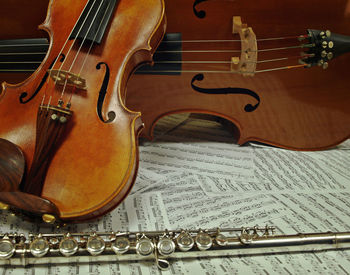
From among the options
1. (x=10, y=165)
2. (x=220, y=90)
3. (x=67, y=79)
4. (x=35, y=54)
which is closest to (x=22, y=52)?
(x=35, y=54)

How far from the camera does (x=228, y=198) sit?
0.86 meters

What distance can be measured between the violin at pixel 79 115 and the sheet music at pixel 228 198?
0.13 m

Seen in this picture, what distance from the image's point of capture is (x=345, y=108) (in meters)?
1.06

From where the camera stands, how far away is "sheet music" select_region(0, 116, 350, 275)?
646 mm

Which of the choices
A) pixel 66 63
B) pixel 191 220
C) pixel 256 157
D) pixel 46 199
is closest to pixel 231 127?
pixel 256 157

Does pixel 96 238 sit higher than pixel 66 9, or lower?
lower

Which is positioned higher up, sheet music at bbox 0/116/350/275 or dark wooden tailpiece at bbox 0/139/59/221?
dark wooden tailpiece at bbox 0/139/59/221

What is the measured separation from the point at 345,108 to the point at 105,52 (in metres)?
0.83

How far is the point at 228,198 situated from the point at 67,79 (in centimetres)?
52

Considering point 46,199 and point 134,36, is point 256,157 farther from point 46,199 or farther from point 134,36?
point 46,199

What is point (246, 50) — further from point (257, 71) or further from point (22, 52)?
point (22, 52)

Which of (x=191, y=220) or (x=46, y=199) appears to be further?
(x=191, y=220)

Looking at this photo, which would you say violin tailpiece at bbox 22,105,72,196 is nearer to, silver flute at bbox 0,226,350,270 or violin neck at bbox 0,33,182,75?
silver flute at bbox 0,226,350,270

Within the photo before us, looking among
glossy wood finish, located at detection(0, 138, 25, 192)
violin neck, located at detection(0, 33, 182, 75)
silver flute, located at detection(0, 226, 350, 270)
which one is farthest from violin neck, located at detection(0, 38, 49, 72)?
silver flute, located at detection(0, 226, 350, 270)
